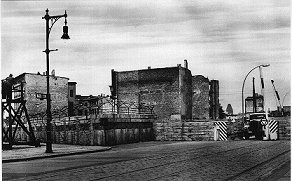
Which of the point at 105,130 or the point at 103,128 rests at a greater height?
the point at 103,128

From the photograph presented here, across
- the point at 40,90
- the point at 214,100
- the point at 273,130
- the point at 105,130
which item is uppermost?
the point at 40,90

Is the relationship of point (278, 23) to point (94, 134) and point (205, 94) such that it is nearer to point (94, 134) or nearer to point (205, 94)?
point (94, 134)

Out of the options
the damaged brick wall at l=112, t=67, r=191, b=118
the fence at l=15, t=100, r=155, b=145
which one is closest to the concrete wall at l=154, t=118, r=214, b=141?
the fence at l=15, t=100, r=155, b=145

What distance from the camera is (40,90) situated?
6588 cm

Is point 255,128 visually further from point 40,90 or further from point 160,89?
point 40,90

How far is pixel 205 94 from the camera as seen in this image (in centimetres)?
7906

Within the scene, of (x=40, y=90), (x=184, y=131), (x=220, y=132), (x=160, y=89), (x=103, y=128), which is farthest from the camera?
(x=160, y=89)

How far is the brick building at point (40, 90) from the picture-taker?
207ft

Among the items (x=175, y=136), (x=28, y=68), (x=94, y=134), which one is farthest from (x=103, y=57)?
(x=175, y=136)

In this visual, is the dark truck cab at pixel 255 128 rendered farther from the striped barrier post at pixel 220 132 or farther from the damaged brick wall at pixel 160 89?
the damaged brick wall at pixel 160 89

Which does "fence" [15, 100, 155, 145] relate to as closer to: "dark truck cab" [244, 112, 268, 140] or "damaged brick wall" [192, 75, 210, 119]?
"dark truck cab" [244, 112, 268, 140]

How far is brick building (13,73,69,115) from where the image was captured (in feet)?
207

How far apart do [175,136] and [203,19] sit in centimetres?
2256

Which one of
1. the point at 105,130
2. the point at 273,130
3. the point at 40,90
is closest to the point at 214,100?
the point at 40,90
